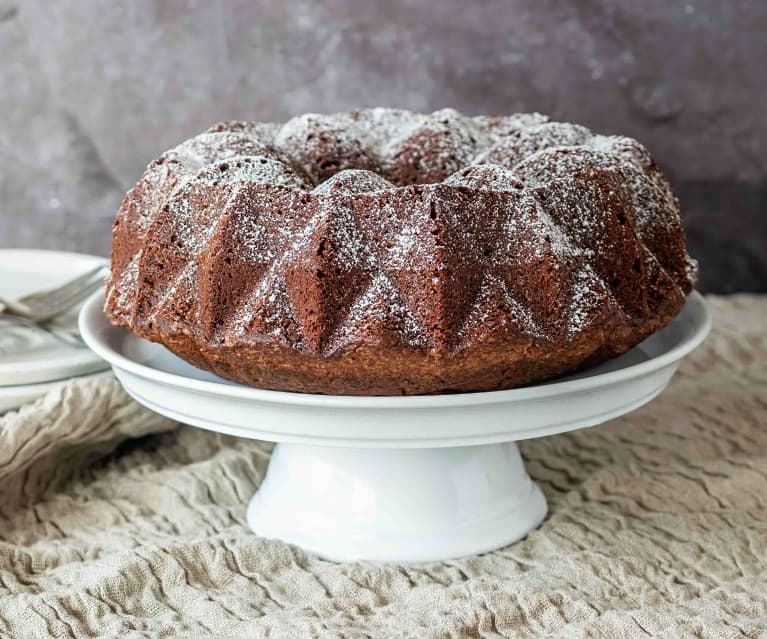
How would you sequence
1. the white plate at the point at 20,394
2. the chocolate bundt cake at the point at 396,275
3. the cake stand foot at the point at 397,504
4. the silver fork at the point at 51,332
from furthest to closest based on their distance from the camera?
the silver fork at the point at 51,332
the white plate at the point at 20,394
the cake stand foot at the point at 397,504
the chocolate bundt cake at the point at 396,275

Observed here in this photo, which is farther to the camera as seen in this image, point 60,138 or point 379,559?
point 60,138

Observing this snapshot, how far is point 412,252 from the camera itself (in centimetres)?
96

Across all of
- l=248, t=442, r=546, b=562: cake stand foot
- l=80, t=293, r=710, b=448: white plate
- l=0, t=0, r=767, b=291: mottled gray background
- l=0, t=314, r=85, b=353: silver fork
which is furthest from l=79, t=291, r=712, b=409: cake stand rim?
l=0, t=0, r=767, b=291: mottled gray background

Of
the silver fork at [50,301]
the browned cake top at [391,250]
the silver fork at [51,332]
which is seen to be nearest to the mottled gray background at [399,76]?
the silver fork at [50,301]

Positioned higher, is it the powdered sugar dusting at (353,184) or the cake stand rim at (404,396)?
the powdered sugar dusting at (353,184)

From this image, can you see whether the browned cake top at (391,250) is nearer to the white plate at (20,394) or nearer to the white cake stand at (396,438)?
the white cake stand at (396,438)

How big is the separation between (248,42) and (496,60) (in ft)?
1.57

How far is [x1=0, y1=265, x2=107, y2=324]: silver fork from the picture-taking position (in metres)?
1.42

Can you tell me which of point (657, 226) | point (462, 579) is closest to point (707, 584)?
point (462, 579)

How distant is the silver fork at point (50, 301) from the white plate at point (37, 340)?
0.02 metres

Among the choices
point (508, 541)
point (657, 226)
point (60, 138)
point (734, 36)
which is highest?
point (657, 226)

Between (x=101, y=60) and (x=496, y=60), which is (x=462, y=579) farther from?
(x=101, y=60)

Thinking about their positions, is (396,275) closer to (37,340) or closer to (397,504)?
(397,504)

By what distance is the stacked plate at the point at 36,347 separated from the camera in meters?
1.27
